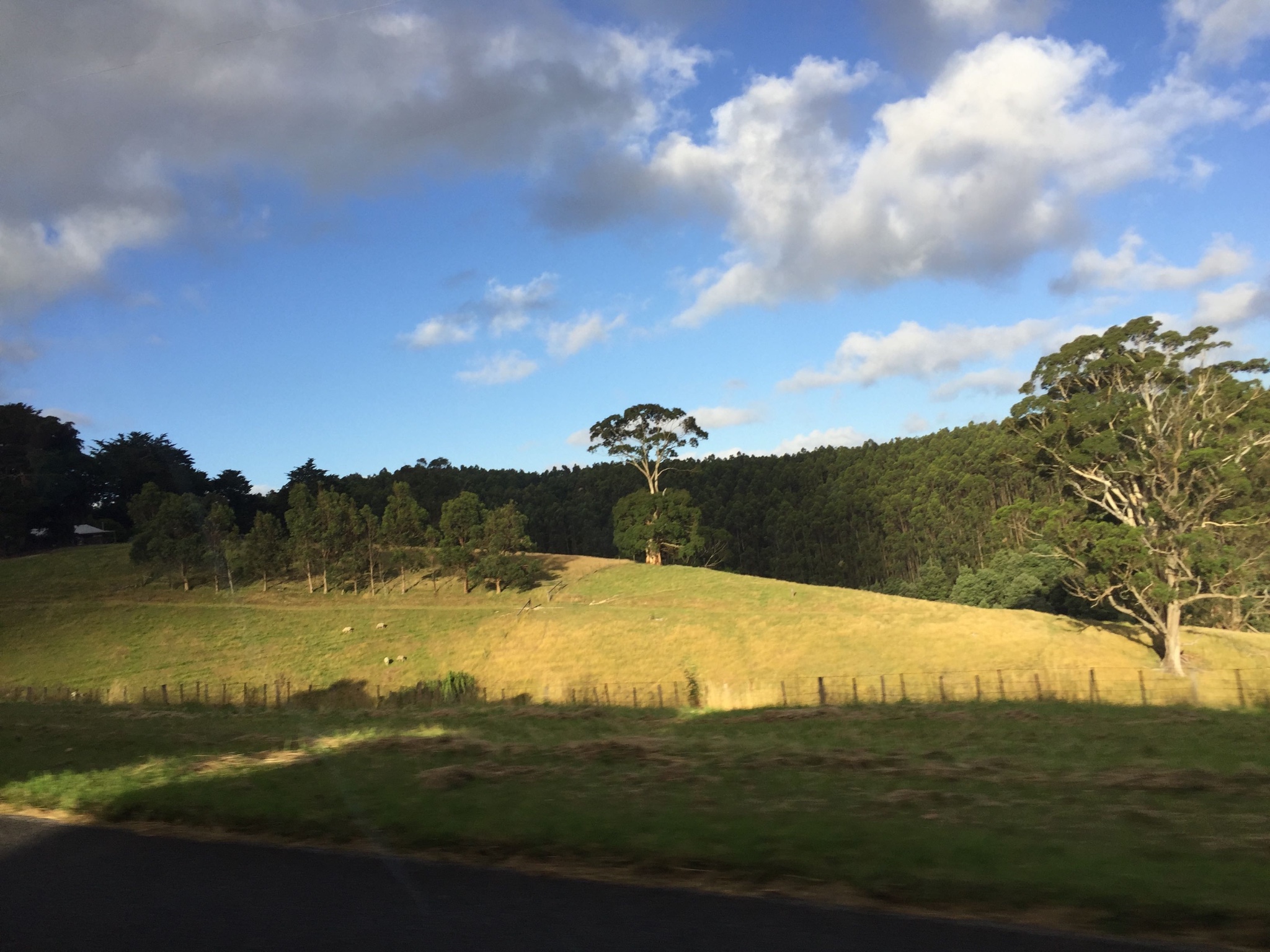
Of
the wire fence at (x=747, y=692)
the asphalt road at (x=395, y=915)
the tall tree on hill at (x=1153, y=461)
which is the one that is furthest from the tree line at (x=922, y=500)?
the asphalt road at (x=395, y=915)

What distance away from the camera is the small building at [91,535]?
9938 cm

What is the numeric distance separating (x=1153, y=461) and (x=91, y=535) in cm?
10518

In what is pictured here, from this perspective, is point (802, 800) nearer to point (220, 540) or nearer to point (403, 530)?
point (403, 530)

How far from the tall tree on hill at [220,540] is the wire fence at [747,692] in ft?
86.3

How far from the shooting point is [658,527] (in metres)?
81.8

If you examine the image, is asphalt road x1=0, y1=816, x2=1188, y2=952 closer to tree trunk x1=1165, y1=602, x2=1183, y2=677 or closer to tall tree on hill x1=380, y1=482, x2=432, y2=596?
tree trunk x1=1165, y1=602, x2=1183, y2=677

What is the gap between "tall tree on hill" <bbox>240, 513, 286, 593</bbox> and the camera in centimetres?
6862

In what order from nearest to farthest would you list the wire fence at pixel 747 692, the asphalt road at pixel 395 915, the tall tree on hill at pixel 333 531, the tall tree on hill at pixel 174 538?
1. the asphalt road at pixel 395 915
2. the wire fence at pixel 747 692
3. the tall tree on hill at pixel 174 538
4. the tall tree on hill at pixel 333 531

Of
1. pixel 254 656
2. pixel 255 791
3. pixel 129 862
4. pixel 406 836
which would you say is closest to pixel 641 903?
pixel 406 836

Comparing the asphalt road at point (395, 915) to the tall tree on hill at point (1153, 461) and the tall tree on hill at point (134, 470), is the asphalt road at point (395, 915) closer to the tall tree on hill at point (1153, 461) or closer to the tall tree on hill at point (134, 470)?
the tall tree on hill at point (1153, 461)

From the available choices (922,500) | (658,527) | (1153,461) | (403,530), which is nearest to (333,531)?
(403,530)

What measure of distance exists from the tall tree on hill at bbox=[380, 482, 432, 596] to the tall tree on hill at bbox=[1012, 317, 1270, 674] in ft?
155

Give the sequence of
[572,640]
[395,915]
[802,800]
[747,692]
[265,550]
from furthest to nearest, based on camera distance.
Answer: [265,550] → [572,640] → [747,692] → [802,800] → [395,915]

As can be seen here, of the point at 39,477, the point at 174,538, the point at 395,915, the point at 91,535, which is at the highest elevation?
the point at 39,477
